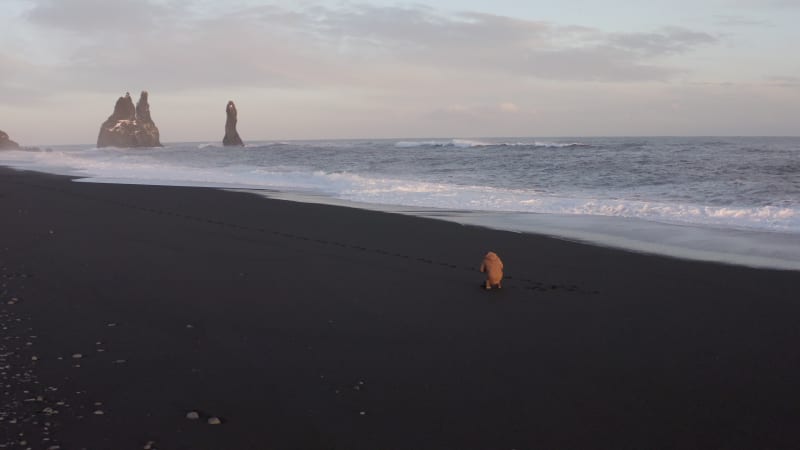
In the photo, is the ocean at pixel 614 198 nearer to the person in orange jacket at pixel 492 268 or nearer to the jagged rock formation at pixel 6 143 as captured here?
the person in orange jacket at pixel 492 268

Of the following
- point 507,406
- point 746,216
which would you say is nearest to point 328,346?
point 507,406

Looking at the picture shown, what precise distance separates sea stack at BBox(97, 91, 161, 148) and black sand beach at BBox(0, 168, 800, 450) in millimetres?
96459

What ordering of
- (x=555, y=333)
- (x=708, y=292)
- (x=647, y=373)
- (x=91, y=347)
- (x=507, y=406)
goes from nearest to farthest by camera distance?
(x=507, y=406) < (x=647, y=373) < (x=91, y=347) < (x=555, y=333) < (x=708, y=292)

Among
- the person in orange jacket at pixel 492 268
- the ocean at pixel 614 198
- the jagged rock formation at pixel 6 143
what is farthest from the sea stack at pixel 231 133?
the person in orange jacket at pixel 492 268

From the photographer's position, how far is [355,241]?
9.30 metres

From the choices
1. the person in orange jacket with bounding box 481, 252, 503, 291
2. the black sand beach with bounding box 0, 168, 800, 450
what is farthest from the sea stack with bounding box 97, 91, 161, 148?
the person in orange jacket with bounding box 481, 252, 503, 291

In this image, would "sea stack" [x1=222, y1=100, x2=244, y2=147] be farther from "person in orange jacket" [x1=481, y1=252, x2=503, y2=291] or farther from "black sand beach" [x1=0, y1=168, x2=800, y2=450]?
"person in orange jacket" [x1=481, y1=252, x2=503, y2=291]

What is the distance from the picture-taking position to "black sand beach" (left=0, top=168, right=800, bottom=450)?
334 centimetres

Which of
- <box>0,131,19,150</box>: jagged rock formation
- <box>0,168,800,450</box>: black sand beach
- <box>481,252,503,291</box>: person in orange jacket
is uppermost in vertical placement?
<box>0,131,19,150</box>: jagged rock formation

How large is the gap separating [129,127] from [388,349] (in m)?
103

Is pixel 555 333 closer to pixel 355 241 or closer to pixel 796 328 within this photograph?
pixel 796 328

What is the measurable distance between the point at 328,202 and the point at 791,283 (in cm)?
1017

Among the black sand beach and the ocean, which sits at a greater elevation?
the ocean

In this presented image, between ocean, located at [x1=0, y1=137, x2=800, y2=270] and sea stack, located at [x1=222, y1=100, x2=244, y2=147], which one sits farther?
sea stack, located at [x1=222, y1=100, x2=244, y2=147]
